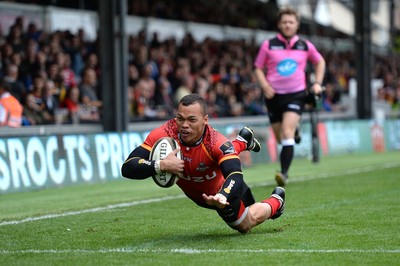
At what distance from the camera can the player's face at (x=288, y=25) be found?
13727mm

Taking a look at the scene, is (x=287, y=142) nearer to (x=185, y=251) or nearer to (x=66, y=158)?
(x=66, y=158)

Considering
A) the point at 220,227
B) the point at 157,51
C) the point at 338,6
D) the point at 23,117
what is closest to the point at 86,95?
the point at 23,117

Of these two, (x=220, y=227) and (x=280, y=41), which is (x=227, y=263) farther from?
(x=280, y=41)

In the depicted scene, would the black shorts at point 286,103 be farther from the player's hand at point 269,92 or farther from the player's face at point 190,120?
the player's face at point 190,120

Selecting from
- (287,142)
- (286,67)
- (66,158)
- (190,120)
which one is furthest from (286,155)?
(190,120)

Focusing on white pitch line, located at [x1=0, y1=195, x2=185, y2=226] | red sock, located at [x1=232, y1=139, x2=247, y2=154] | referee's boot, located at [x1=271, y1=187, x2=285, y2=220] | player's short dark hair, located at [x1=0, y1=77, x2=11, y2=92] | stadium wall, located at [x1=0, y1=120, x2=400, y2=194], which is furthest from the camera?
player's short dark hair, located at [x1=0, y1=77, x2=11, y2=92]

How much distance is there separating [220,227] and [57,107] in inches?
406

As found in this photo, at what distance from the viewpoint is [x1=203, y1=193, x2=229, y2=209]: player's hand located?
291 inches

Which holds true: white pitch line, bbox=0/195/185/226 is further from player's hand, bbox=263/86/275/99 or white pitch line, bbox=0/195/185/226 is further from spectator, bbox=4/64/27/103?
spectator, bbox=4/64/27/103

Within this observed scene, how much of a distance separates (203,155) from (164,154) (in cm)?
42

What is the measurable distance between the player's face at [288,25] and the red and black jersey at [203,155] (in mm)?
5843

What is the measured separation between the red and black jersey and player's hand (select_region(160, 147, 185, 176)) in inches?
15.0

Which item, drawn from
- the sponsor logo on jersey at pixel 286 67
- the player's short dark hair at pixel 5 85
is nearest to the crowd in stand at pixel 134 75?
the player's short dark hair at pixel 5 85

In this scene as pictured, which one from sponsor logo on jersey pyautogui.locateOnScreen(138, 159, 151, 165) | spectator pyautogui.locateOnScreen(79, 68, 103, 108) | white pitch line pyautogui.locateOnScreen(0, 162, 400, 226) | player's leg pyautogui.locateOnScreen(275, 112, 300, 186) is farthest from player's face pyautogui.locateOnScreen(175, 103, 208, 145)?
spectator pyautogui.locateOnScreen(79, 68, 103, 108)
